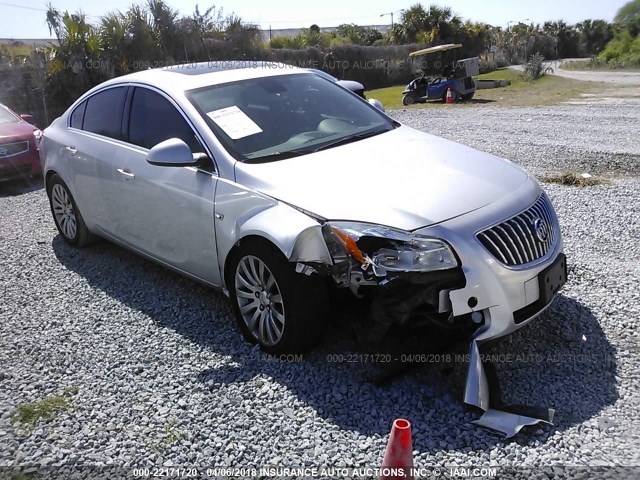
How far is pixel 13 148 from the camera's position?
10062 mm

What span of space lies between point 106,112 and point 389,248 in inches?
130

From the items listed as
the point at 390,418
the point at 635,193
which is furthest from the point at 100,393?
the point at 635,193

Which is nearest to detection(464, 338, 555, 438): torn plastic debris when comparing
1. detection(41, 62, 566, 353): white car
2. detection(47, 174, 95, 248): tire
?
detection(41, 62, 566, 353): white car

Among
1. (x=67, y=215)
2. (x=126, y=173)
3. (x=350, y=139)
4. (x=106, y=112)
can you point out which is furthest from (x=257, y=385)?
(x=67, y=215)

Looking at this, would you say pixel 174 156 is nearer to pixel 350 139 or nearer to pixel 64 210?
pixel 350 139

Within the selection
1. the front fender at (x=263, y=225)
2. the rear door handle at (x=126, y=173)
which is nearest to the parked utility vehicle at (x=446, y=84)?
the rear door handle at (x=126, y=173)

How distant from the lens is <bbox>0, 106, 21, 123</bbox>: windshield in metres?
10.8

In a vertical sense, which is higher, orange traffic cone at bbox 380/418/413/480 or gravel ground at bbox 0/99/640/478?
orange traffic cone at bbox 380/418/413/480

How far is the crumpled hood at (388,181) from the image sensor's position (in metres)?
3.41

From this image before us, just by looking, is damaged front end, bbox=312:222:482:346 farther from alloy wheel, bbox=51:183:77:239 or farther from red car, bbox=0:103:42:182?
red car, bbox=0:103:42:182

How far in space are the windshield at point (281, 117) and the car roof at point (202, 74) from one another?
103mm

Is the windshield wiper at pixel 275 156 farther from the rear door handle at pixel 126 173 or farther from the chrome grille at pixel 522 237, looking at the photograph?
the chrome grille at pixel 522 237

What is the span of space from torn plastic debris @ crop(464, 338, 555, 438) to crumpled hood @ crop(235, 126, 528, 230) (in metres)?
0.81

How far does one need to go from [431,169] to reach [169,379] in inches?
82.5
